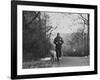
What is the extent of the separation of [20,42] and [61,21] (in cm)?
44

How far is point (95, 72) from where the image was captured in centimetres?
177

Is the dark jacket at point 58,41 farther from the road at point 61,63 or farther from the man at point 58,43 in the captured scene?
the road at point 61,63

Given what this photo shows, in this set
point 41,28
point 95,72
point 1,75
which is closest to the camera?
point 1,75

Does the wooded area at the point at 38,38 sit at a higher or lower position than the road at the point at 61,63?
higher

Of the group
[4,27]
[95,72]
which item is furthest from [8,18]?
[95,72]

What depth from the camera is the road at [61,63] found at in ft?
5.23

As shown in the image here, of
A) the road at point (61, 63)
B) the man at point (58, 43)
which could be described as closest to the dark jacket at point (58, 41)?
the man at point (58, 43)

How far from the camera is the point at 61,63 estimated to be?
168cm

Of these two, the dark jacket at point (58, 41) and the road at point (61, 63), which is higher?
the dark jacket at point (58, 41)

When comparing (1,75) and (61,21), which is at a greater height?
(61,21)

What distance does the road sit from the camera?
1.60 metres

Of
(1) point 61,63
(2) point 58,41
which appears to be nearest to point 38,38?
(2) point 58,41

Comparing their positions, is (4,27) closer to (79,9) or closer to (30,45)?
(30,45)

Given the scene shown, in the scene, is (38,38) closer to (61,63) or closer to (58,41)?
(58,41)
